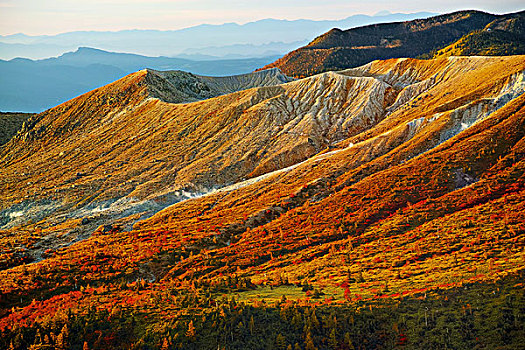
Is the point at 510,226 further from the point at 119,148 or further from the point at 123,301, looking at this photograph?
the point at 119,148

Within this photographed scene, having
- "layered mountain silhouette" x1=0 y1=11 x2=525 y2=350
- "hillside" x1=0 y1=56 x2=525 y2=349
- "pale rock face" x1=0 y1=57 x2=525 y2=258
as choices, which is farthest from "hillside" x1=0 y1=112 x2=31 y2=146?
"hillside" x1=0 y1=56 x2=525 y2=349

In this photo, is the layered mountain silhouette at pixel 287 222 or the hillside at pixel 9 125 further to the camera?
the hillside at pixel 9 125

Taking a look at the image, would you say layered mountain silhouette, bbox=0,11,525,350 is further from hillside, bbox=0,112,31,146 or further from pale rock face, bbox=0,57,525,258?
hillside, bbox=0,112,31,146

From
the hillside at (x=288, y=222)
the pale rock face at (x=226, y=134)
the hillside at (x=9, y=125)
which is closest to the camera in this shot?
the hillside at (x=288, y=222)

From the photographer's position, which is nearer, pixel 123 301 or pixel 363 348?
pixel 363 348

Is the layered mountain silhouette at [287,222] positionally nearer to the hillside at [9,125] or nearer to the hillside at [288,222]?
the hillside at [288,222]

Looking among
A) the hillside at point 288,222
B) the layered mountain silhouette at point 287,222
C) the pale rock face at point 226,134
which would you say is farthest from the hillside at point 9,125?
the hillside at point 288,222

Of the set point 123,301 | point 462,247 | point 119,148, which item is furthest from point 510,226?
point 119,148

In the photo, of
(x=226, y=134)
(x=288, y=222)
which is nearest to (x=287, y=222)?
(x=288, y=222)
